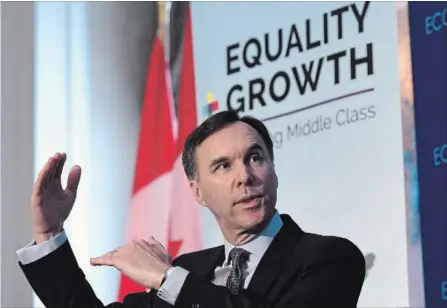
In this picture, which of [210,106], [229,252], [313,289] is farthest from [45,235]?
[210,106]

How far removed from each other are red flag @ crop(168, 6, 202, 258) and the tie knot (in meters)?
1.49

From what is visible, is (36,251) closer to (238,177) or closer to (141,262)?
(141,262)

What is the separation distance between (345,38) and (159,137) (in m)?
0.97

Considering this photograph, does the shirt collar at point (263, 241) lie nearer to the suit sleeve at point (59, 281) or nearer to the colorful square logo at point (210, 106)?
the suit sleeve at point (59, 281)

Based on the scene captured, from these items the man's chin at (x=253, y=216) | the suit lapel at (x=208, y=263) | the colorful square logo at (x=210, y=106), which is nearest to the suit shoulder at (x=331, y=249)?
the man's chin at (x=253, y=216)

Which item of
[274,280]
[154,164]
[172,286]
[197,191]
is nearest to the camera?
[172,286]

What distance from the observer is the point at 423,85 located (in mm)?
2791

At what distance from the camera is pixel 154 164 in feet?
12.1

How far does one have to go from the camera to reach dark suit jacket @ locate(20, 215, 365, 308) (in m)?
1.76

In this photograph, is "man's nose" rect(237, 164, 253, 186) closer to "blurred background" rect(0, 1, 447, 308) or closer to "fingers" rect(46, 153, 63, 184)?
"fingers" rect(46, 153, 63, 184)

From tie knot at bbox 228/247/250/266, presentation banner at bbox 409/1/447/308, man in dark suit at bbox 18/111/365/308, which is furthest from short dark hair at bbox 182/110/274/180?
presentation banner at bbox 409/1/447/308

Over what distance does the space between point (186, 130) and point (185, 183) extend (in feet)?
0.65

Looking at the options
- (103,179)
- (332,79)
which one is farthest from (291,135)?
(103,179)

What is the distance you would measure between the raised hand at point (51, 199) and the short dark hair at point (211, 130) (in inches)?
9.9
